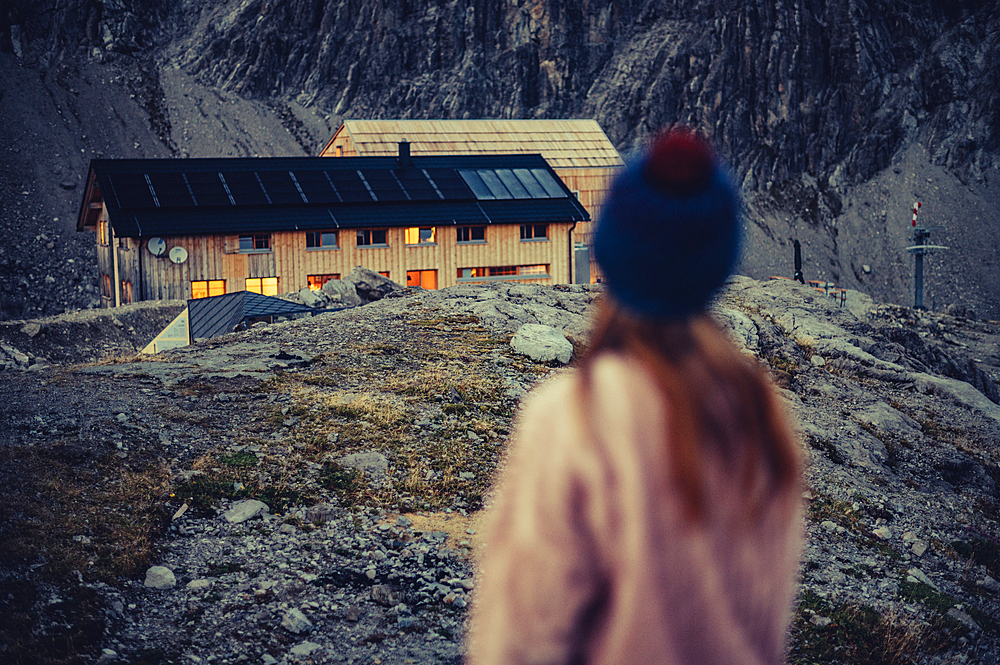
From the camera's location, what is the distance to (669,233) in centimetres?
182

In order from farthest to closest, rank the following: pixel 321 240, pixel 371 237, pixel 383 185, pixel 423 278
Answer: pixel 383 185 < pixel 423 278 < pixel 371 237 < pixel 321 240

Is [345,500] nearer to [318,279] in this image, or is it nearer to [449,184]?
[318,279]

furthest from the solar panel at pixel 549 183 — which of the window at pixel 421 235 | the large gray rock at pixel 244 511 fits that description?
the large gray rock at pixel 244 511

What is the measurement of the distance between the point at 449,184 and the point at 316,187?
286 inches

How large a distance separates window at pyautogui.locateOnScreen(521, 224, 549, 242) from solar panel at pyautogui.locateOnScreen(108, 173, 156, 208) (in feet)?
62.1

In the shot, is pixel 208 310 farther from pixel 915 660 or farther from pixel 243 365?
pixel 915 660

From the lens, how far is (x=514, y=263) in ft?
147

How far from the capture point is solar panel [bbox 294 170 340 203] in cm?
4247

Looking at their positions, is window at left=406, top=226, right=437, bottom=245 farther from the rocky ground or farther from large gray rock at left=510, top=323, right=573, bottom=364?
large gray rock at left=510, top=323, right=573, bottom=364

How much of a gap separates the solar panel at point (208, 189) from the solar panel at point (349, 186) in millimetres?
5751

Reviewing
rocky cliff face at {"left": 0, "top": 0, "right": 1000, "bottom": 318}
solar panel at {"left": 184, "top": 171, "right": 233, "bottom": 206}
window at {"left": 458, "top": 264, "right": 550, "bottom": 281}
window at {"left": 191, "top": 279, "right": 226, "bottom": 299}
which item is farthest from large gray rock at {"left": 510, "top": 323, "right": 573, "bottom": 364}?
rocky cliff face at {"left": 0, "top": 0, "right": 1000, "bottom": 318}

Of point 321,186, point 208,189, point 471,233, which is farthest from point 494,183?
point 208,189

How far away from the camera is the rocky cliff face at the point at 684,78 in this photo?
285 feet

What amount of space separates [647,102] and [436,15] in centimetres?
2882
